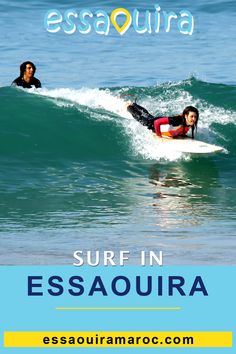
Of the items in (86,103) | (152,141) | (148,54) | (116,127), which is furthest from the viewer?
(148,54)

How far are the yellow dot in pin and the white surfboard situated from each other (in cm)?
1342

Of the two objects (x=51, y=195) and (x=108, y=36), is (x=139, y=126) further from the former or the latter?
(x=108, y=36)

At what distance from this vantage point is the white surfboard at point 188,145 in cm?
Result: 1630

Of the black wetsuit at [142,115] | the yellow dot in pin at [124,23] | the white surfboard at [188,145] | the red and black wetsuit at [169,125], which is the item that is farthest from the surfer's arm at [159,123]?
the yellow dot in pin at [124,23]

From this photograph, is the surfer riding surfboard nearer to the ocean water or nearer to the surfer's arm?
the surfer's arm

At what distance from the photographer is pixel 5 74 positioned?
963 inches

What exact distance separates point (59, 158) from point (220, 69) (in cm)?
958

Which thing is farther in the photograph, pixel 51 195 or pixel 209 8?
pixel 209 8

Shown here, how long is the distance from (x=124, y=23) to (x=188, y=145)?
1672 centimetres

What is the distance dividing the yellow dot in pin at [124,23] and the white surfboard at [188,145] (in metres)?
13.4

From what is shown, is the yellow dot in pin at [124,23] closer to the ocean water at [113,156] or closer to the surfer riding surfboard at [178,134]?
the ocean water at [113,156]

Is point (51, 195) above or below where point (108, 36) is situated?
below

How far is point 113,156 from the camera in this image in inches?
683

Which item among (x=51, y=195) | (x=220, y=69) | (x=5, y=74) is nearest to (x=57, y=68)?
(x=5, y=74)
